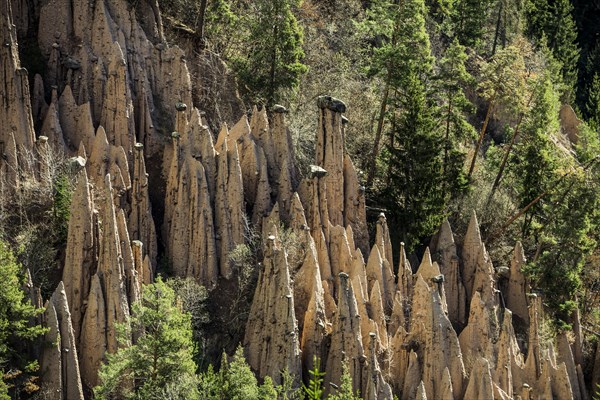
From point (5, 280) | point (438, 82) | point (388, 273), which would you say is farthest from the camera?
point (438, 82)

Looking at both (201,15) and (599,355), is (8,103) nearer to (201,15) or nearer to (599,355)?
(201,15)

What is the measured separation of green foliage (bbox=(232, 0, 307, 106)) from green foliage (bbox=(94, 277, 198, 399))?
13.5m

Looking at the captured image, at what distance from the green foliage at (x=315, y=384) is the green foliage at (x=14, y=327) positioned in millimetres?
8519

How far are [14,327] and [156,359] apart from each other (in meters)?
4.25

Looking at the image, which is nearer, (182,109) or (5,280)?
(5,280)

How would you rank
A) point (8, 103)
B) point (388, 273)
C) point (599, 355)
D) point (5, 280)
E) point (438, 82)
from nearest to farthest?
point (5, 280), point (8, 103), point (388, 273), point (599, 355), point (438, 82)

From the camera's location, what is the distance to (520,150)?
4722cm

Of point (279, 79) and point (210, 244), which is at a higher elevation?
point (279, 79)

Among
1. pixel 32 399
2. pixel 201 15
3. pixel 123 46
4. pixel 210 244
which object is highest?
pixel 201 15

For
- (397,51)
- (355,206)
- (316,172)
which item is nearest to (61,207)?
(316,172)

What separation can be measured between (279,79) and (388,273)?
31.9 ft

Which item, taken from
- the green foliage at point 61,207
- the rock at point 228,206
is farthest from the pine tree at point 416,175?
the green foliage at point 61,207

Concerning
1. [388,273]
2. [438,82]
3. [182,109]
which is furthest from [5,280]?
[438,82]

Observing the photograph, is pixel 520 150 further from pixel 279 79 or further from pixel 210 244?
pixel 210 244
